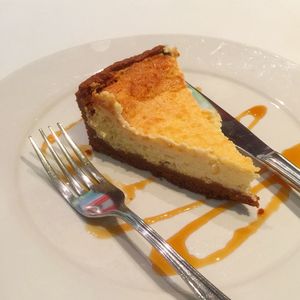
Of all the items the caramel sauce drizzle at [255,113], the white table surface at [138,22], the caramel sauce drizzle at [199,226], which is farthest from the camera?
the white table surface at [138,22]

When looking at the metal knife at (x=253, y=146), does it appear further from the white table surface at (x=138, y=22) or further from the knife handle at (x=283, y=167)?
the white table surface at (x=138, y=22)

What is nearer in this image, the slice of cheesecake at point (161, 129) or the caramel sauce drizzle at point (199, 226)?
the caramel sauce drizzle at point (199, 226)

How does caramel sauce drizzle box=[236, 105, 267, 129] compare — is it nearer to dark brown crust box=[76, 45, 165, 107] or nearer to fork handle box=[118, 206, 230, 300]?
dark brown crust box=[76, 45, 165, 107]

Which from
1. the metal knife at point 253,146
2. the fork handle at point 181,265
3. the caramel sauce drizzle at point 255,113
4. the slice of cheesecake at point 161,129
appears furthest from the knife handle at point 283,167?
the fork handle at point 181,265

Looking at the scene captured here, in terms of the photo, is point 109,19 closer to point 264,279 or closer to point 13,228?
point 13,228

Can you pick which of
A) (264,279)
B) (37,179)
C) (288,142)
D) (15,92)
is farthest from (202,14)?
(264,279)

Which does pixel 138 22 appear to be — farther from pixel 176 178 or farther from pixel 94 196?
pixel 94 196
